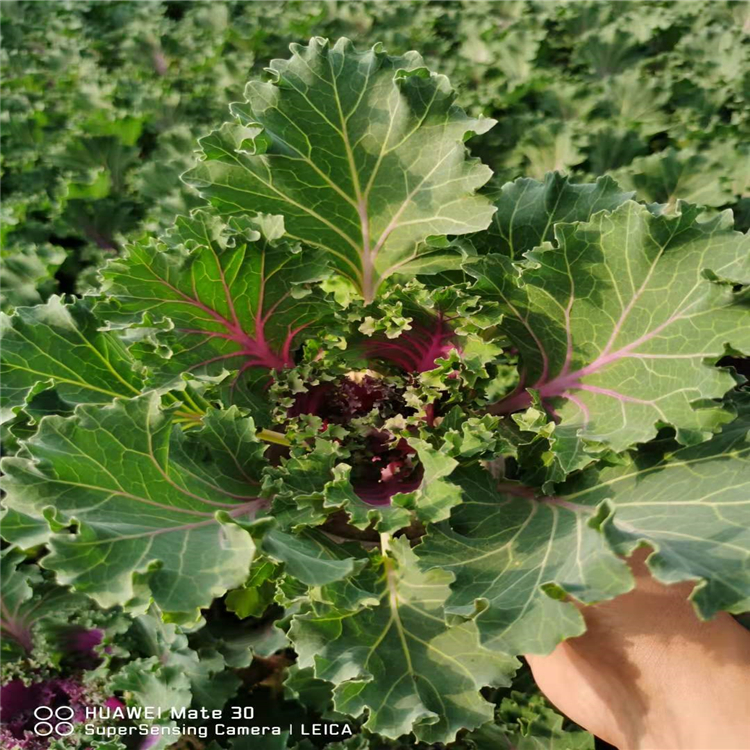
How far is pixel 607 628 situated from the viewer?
157 cm

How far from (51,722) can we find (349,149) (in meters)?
1.78

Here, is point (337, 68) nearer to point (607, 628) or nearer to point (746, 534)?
point (746, 534)

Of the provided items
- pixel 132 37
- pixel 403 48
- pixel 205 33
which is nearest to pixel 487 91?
pixel 403 48

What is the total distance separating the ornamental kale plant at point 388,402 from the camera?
4.28 feet

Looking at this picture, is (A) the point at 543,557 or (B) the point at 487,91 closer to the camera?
(A) the point at 543,557

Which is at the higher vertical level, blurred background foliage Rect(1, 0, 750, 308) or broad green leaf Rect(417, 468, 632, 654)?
blurred background foliage Rect(1, 0, 750, 308)

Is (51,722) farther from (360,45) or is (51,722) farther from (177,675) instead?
(360,45)

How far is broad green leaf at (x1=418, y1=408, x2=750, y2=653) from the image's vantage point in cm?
121

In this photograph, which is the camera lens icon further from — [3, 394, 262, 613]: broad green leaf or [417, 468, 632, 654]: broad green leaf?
[417, 468, 632, 654]: broad green leaf

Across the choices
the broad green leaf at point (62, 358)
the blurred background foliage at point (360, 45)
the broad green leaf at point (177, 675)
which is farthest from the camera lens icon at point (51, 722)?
the blurred background foliage at point (360, 45)

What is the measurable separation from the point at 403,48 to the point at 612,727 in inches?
133

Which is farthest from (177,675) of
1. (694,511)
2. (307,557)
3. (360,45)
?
(360,45)

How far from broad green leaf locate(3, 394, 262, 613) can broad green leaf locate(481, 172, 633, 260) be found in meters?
0.73

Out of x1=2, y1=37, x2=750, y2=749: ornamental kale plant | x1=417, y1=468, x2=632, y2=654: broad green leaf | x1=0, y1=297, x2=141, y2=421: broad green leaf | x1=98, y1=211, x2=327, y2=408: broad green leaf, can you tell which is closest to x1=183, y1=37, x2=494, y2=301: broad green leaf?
x1=2, y1=37, x2=750, y2=749: ornamental kale plant
